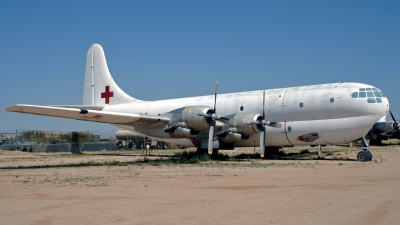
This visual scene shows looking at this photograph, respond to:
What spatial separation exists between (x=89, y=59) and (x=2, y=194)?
21.7m

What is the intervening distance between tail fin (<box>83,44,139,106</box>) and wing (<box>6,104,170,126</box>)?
575 cm

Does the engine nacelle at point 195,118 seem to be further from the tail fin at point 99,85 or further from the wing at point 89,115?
the tail fin at point 99,85

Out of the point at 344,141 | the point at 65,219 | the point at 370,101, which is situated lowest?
the point at 65,219

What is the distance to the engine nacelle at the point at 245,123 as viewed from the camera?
22.8 m

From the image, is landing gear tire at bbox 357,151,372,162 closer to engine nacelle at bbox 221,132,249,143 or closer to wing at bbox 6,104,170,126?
engine nacelle at bbox 221,132,249,143

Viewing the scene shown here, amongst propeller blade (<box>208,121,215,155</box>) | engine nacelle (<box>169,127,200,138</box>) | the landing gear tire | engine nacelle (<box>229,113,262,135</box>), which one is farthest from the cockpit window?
engine nacelle (<box>169,127,200,138</box>)

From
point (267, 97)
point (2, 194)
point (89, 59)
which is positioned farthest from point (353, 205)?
point (89, 59)

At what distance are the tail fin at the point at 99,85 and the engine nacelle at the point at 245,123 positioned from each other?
9845 mm

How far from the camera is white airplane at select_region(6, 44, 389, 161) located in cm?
2139

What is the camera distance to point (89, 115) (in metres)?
22.5

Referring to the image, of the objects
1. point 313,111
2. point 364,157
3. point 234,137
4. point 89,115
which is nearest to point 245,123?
point 234,137

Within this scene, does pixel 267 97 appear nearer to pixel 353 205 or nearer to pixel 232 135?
pixel 232 135

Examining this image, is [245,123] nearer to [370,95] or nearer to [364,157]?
[364,157]

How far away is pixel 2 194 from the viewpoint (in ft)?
36.7
